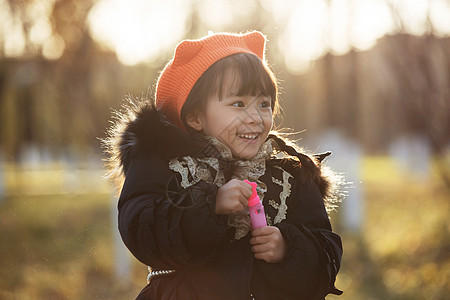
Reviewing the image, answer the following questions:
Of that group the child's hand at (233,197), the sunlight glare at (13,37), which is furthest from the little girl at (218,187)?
the sunlight glare at (13,37)

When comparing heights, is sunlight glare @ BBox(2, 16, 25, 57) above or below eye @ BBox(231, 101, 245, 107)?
above

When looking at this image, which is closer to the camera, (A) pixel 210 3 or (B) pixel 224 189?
(B) pixel 224 189

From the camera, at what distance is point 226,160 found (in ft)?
5.80

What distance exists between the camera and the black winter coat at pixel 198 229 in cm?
159

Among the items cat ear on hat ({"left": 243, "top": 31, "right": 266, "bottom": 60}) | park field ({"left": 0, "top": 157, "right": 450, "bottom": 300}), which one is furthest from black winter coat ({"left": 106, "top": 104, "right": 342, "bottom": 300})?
park field ({"left": 0, "top": 157, "right": 450, "bottom": 300})

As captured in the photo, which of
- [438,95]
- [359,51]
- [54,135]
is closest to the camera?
[438,95]

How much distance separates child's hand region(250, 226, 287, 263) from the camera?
1.66 metres

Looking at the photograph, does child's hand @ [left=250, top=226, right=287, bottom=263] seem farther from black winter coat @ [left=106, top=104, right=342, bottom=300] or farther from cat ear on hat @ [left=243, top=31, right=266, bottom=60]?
cat ear on hat @ [left=243, top=31, right=266, bottom=60]

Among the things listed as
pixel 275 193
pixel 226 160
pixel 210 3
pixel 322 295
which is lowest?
pixel 322 295

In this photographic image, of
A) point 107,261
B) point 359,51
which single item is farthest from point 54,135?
point 359,51

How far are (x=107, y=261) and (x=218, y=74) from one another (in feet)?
13.2

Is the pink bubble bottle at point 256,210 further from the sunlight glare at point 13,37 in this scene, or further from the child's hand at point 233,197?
the sunlight glare at point 13,37

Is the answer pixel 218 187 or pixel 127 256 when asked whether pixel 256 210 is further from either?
pixel 127 256

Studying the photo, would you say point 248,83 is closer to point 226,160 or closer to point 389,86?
point 226,160
